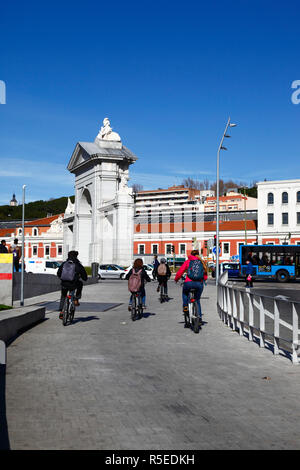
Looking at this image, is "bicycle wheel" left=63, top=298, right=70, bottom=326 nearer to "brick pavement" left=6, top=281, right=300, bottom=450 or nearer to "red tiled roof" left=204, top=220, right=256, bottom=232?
"brick pavement" left=6, top=281, right=300, bottom=450

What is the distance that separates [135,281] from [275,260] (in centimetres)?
3186

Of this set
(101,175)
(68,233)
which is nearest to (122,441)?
(101,175)

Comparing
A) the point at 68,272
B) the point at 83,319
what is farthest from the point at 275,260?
the point at 68,272

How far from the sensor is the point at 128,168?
70.1m

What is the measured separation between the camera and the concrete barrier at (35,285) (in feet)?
71.5

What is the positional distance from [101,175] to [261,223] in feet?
94.4

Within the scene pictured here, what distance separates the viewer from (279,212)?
279 feet

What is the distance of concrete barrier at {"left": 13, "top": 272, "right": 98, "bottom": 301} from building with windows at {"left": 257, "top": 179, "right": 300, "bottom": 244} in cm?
5797

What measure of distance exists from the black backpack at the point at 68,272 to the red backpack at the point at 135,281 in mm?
1867

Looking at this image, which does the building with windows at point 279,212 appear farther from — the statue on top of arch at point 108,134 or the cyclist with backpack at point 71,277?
the cyclist with backpack at point 71,277

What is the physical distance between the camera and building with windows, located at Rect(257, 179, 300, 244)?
83.7 metres

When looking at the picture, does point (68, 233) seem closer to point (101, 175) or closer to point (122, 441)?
point (101, 175)

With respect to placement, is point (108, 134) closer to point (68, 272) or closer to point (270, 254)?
point (270, 254)
